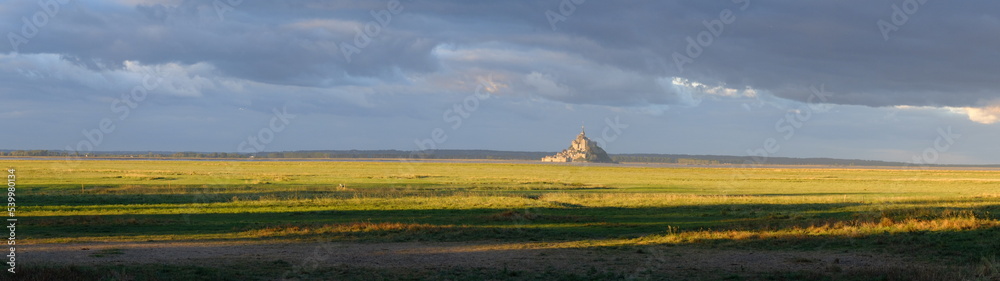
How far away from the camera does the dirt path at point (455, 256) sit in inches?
676

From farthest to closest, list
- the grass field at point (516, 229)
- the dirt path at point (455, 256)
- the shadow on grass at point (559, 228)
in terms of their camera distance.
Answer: the shadow on grass at point (559, 228) → the dirt path at point (455, 256) → the grass field at point (516, 229)

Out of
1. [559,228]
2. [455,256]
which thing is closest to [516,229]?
[559,228]

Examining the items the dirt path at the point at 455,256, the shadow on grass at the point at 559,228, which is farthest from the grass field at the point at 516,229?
the dirt path at the point at 455,256

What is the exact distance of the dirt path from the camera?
676 inches

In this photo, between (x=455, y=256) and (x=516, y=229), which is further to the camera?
(x=516, y=229)

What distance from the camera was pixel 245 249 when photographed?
20.1 metres

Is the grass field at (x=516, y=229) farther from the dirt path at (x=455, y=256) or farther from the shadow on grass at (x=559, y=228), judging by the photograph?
the dirt path at (x=455, y=256)

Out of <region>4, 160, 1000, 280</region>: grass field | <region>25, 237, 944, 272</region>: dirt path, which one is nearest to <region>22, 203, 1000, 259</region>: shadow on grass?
<region>4, 160, 1000, 280</region>: grass field

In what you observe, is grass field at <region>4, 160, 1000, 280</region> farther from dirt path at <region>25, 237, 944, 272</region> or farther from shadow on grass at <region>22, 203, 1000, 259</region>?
dirt path at <region>25, 237, 944, 272</region>

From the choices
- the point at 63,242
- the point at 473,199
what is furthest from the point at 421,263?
the point at 473,199

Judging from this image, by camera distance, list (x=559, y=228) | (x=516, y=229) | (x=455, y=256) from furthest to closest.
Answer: (x=559, y=228) < (x=516, y=229) < (x=455, y=256)

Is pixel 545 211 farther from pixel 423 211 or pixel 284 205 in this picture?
pixel 284 205

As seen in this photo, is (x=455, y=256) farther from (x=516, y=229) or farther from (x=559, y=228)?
(x=559, y=228)

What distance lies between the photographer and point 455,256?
18969mm
